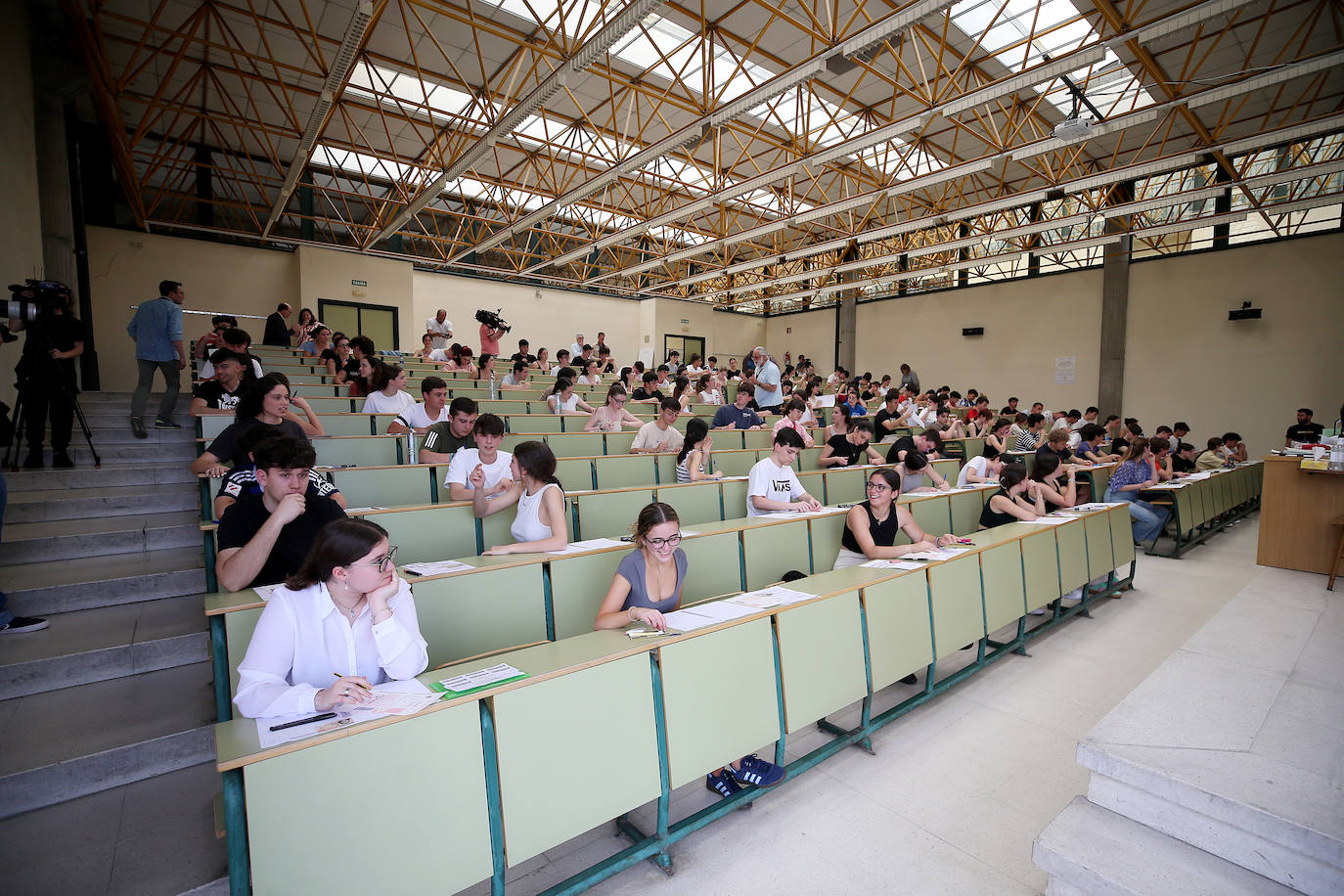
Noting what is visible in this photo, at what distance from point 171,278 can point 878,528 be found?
13939 mm

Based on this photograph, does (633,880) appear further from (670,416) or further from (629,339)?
(629,339)

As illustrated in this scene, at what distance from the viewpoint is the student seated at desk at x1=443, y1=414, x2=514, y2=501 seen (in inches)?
131

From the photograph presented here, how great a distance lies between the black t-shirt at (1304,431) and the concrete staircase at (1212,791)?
9717mm

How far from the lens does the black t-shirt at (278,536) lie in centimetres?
209

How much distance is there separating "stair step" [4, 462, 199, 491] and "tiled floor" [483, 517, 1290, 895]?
400 centimetres

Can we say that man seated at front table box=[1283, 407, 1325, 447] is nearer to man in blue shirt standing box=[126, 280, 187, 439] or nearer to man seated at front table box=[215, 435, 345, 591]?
man seated at front table box=[215, 435, 345, 591]

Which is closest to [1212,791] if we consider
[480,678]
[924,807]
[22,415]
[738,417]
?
[924,807]

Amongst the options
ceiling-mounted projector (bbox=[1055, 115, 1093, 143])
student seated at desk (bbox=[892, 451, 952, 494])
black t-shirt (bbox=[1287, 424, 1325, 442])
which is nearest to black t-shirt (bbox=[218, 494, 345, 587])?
student seated at desk (bbox=[892, 451, 952, 494])

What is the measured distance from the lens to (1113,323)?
12.6 meters

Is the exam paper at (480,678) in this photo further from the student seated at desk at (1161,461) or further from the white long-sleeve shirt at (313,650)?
the student seated at desk at (1161,461)

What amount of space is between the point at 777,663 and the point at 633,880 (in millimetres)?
862

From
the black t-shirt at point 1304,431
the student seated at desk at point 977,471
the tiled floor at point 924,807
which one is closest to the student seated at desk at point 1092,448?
the student seated at desk at point 977,471

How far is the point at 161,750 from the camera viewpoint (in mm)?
2088

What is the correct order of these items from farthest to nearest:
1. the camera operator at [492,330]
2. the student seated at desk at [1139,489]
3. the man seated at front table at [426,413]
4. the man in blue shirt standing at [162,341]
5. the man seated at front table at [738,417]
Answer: the camera operator at [492,330]
the man seated at front table at [738,417]
the student seated at desk at [1139,489]
the man in blue shirt standing at [162,341]
the man seated at front table at [426,413]
